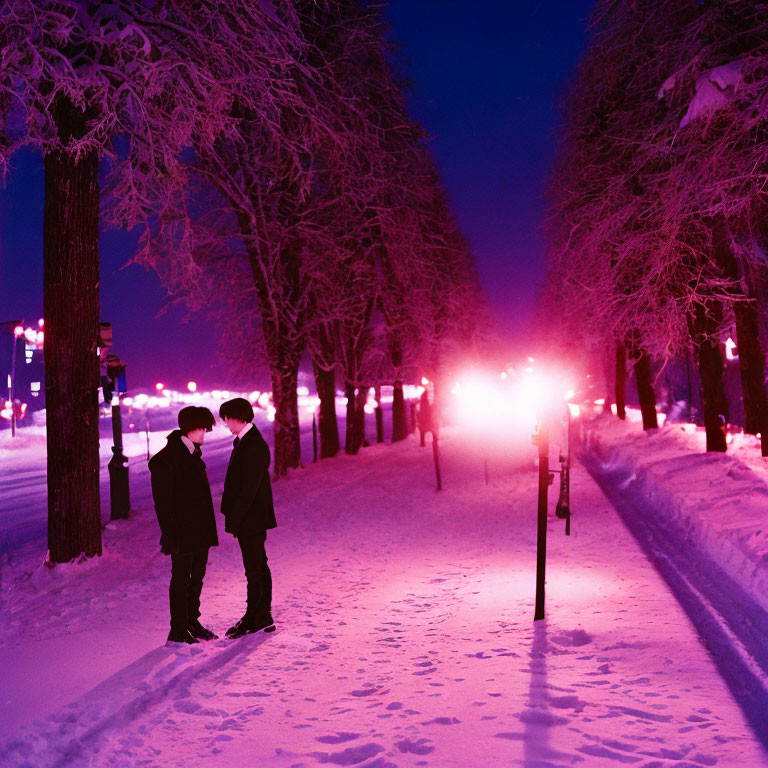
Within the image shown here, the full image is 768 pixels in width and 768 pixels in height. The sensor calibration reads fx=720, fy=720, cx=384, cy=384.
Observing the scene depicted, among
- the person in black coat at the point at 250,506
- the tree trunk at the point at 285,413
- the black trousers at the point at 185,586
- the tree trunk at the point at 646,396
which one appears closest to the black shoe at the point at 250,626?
the person in black coat at the point at 250,506

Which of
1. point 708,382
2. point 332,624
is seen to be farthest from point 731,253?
point 332,624

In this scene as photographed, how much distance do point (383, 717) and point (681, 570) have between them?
496 cm

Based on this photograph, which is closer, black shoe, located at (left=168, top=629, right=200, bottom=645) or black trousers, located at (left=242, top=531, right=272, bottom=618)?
black shoe, located at (left=168, top=629, right=200, bottom=645)

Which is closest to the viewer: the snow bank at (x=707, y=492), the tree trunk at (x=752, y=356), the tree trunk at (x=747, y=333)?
the snow bank at (x=707, y=492)

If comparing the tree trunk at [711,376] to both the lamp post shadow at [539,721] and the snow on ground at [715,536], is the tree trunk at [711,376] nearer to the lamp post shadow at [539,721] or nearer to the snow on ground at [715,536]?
the snow on ground at [715,536]

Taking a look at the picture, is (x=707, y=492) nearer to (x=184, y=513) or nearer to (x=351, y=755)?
(x=184, y=513)

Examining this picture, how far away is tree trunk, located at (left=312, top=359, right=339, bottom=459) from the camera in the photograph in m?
23.3

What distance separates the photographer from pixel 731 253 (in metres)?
14.4

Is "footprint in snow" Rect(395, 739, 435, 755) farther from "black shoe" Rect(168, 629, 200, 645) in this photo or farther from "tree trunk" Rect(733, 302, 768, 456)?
"tree trunk" Rect(733, 302, 768, 456)

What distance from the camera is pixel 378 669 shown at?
5.37m

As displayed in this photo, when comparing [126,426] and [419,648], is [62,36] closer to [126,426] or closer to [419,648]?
[419,648]

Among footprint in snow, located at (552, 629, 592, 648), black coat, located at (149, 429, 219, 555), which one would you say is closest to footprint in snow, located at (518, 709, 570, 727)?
footprint in snow, located at (552, 629, 592, 648)

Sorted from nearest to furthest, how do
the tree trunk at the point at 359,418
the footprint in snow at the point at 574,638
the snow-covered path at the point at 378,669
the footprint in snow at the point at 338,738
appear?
the snow-covered path at the point at 378,669, the footprint in snow at the point at 338,738, the footprint in snow at the point at 574,638, the tree trunk at the point at 359,418

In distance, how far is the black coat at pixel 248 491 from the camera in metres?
6.21
